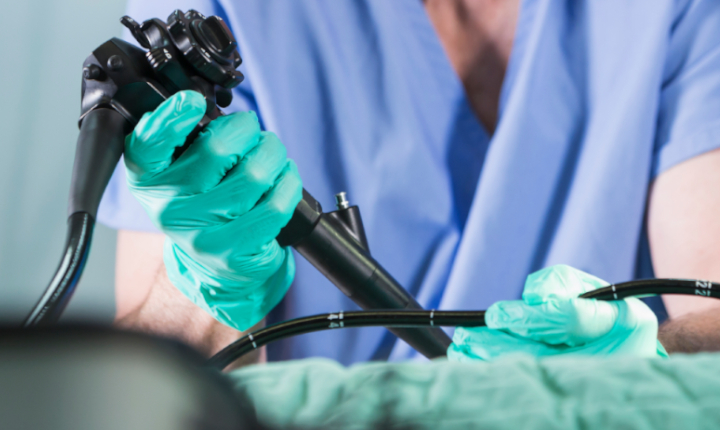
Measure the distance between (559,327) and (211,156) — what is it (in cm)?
33

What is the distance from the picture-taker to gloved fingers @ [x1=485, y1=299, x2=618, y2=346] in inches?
16.3

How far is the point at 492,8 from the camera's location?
2.96ft

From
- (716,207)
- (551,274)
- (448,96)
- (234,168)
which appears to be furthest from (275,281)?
(716,207)

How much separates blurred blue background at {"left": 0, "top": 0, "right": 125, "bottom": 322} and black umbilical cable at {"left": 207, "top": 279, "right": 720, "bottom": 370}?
3.67ft

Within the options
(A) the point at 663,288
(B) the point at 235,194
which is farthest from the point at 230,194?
(A) the point at 663,288

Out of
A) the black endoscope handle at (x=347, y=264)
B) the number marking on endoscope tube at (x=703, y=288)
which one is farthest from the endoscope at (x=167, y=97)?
the black endoscope handle at (x=347, y=264)

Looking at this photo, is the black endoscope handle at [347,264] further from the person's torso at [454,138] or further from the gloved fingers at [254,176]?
the person's torso at [454,138]

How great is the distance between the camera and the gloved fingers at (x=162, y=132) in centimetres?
37

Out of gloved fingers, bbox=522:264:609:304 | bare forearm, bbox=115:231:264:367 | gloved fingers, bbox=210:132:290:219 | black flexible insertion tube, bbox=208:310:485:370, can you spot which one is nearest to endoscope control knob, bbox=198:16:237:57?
gloved fingers, bbox=210:132:290:219

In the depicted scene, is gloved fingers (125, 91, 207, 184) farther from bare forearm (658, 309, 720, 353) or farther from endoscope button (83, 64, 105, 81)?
bare forearm (658, 309, 720, 353)

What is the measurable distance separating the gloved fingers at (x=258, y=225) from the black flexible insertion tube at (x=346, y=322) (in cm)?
14

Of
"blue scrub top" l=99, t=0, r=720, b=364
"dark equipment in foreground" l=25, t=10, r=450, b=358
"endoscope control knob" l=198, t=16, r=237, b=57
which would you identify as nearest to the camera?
"dark equipment in foreground" l=25, t=10, r=450, b=358

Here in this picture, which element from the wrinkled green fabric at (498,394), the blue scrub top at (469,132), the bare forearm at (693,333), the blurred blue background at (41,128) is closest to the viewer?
the wrinkled green fabric at (498,394)

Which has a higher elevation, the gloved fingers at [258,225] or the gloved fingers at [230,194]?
the gloved fingers at [230,194]
